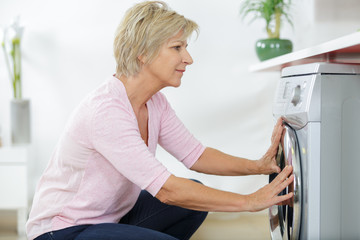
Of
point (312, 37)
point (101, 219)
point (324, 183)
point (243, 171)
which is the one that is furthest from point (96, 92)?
point (312, 37)

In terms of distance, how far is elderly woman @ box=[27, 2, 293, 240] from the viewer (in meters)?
1.35

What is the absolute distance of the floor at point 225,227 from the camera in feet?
7.68

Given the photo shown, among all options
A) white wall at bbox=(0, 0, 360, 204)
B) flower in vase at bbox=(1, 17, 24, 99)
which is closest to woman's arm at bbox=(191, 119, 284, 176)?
white wall at bbox=(0, 0, 360, 204)

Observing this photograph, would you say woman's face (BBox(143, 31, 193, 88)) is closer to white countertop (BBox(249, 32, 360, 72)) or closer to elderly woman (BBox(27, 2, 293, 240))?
elderly woman (BBox(27, 2, 293, 240))

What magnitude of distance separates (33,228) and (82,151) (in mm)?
272

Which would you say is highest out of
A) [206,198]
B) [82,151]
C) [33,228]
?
[82,151]

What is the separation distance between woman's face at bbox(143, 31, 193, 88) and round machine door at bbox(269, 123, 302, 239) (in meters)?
0.36

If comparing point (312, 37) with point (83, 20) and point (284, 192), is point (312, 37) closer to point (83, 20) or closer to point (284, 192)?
point (83, 20)

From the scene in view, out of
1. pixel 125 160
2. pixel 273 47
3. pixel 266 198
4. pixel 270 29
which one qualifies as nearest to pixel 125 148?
pixel 125 160

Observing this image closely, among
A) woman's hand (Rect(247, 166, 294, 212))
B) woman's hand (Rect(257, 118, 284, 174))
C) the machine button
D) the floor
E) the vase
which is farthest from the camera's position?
the vase

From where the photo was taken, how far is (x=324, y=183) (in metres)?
1.37

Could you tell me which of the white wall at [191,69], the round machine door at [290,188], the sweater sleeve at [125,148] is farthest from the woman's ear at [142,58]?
the white wall at [191,69]

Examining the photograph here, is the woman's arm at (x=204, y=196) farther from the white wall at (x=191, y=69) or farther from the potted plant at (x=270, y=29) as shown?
the white wall at (x=191, y=69)

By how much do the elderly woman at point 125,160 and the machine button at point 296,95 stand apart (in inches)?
4.4
